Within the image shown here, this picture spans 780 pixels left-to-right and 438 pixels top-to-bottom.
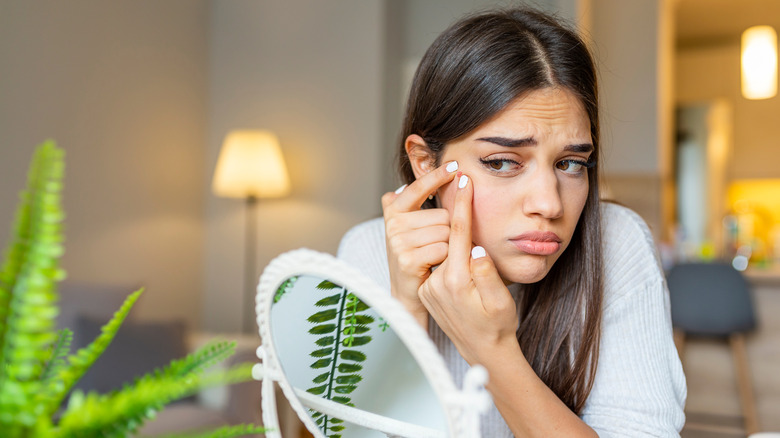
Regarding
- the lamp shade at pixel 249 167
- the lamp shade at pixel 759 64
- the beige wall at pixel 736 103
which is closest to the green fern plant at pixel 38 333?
the lamp shade at pixel 249 167

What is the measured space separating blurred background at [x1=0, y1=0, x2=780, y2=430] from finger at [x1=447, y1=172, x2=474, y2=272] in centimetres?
231

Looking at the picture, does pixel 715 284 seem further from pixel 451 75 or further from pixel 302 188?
pixel 302 188

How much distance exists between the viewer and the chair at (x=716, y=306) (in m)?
2.39

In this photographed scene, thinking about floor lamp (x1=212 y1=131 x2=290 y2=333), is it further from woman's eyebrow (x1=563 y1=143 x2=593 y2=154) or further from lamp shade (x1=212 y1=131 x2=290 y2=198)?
woman's eyebrow (x1=563 y1=143 x2=593 y2=154)

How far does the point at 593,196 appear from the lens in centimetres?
101

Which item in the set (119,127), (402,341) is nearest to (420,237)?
(402,341)

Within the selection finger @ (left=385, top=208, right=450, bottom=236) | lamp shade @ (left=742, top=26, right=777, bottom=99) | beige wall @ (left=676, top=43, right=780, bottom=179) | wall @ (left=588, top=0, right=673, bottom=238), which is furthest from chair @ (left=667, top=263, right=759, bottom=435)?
beige wall @ (left=676, top=43, right=780, bottom=179)

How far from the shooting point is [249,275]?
379cm

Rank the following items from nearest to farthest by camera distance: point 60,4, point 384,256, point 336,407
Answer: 1. point 336,407
2. point 384,256
3. point 60,4

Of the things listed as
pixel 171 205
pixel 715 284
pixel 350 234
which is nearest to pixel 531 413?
pixel 350 234

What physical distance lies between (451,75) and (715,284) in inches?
76.3

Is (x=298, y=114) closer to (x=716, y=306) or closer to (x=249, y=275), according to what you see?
(x=249, y=275)

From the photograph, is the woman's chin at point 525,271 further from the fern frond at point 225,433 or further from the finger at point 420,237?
the fern frond at point 225,433

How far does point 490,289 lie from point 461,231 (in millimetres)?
102
